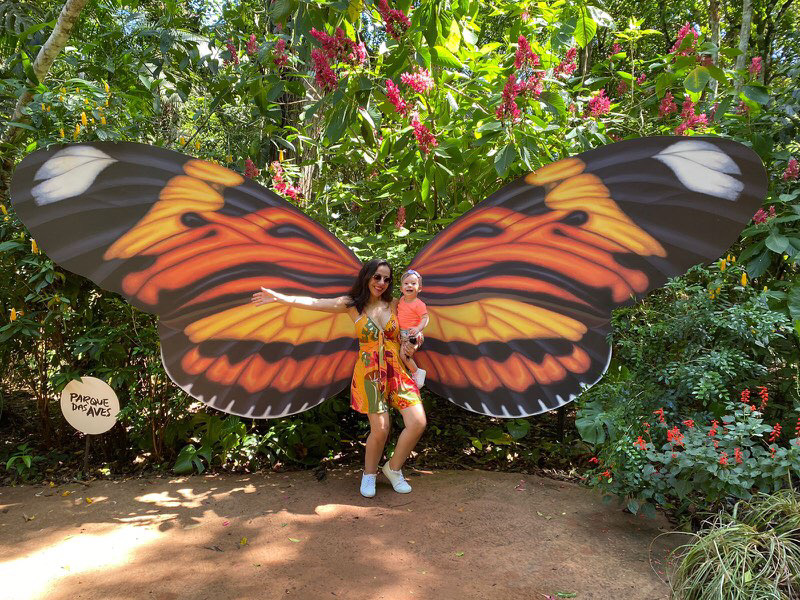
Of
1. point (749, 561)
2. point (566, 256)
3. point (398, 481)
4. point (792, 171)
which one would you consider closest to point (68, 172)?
point (398, 481)

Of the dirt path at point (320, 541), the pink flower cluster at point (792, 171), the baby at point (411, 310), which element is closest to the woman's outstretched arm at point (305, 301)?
the baby at point (411, 310)

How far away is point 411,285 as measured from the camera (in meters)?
2.96

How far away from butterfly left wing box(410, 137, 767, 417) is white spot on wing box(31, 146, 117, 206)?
63.2 inches

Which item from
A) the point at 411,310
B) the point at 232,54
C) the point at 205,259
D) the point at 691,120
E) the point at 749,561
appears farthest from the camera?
the point at 232,54

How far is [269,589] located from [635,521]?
1.72 metres

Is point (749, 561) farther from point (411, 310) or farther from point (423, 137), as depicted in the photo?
point (423, 137)

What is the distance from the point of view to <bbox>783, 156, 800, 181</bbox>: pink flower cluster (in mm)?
3020

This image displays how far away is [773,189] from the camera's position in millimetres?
3262

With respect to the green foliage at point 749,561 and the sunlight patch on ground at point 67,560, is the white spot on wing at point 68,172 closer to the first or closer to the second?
the sunlight patch on ground at point 67,560

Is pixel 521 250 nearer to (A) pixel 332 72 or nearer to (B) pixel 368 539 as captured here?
(A) pixel 332 72

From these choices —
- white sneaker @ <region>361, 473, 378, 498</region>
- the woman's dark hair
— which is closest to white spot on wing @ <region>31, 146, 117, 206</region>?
the woman's dark hair

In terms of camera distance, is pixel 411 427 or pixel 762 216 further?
pixel 411 427

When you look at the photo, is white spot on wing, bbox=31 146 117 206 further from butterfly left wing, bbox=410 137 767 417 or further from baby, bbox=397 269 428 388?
butterfly left wing, bbox=410 137 767 417

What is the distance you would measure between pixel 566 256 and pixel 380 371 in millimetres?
1145
